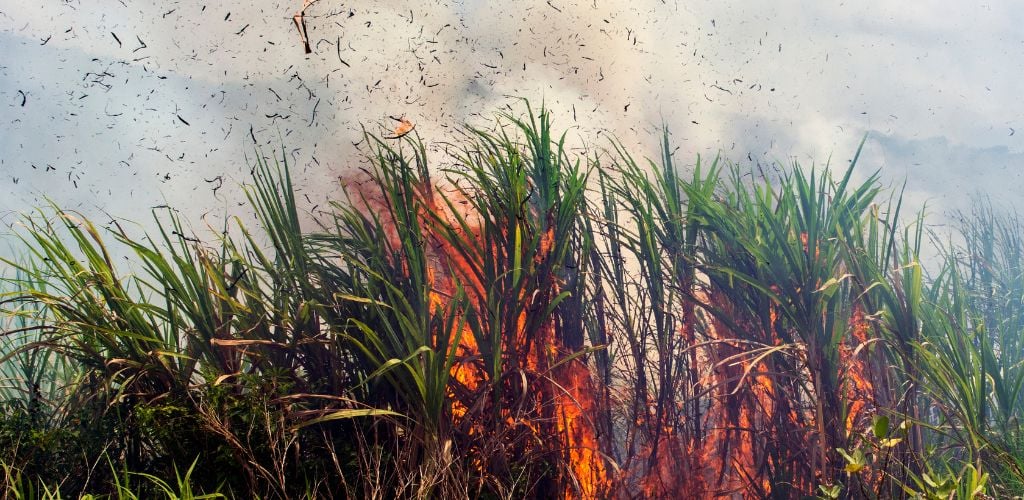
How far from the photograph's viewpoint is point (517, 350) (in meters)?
2.62

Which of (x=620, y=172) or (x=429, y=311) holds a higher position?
(x=620, y=172)

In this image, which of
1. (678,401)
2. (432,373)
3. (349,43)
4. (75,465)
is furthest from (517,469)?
(349,43)

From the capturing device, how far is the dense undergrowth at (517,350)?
2311 mm

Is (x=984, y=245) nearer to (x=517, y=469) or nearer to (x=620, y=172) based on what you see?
(x=620, y=172)

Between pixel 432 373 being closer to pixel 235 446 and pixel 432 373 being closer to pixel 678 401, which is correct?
pixel 235 446

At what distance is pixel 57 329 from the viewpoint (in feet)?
7.64

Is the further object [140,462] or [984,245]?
[984,245]

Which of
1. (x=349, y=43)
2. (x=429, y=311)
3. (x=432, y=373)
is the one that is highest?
(x=349, y=43)

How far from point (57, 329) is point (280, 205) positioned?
70 cm

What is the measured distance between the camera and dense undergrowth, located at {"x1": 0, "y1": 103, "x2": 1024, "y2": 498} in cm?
231

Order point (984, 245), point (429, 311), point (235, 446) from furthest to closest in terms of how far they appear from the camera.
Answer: point (984, 245), point (429, 311), point (235, 446)

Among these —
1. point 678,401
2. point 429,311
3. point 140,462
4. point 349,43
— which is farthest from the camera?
point 349,43

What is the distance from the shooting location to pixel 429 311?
2.53 meters

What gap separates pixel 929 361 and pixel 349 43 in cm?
257
